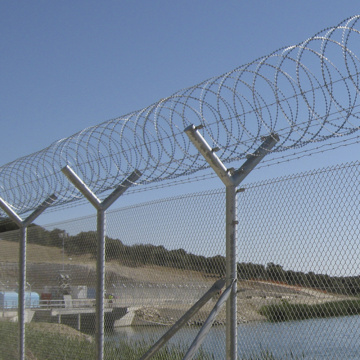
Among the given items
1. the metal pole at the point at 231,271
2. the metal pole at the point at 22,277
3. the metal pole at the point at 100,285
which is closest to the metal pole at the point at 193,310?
the metal pole at the point at 231,271

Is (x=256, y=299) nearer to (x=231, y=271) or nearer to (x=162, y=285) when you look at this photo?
(x=231, y=271)

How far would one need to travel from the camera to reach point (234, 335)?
4.34m

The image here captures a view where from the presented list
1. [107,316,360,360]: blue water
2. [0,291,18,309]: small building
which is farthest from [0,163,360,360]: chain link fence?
[0,291,18,309]: small building

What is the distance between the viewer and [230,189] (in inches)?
179

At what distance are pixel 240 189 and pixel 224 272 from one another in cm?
72

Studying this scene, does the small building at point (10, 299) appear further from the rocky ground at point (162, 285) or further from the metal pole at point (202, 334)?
the metal pole at point (202, 334)

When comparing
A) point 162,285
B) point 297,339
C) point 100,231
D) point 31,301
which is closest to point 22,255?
point 100,231

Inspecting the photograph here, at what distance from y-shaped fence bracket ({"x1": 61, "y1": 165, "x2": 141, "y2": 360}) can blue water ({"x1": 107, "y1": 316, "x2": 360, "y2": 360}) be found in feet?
3.72

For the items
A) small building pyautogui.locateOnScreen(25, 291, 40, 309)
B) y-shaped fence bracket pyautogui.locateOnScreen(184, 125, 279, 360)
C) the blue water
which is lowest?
small building pyautogui.locateOnScreen(25, 291, 40, 309)

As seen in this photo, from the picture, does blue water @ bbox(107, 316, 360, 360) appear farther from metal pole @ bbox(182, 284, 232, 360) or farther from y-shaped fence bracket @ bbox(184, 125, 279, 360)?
metal pole @ bbox(182, 284, 232, 360)

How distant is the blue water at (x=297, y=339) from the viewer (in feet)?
11.7

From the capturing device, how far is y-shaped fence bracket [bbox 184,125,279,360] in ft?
14.4

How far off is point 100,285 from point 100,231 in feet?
1.72

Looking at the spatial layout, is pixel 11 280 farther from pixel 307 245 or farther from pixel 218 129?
pixel 307 245
